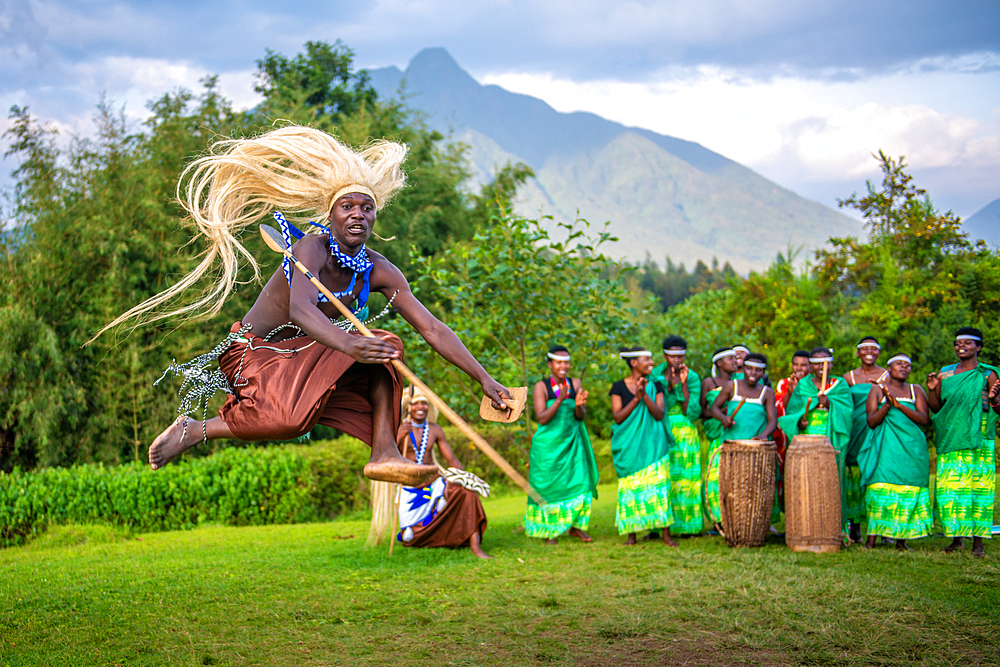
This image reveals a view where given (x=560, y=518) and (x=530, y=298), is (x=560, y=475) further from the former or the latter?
(x=530, y=298)

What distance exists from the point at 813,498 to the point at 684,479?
1.49 m

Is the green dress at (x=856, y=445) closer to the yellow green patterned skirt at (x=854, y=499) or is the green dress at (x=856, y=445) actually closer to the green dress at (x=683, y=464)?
the yellow green patterned skirt at (x=854, y=499)

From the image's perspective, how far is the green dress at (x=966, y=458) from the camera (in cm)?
→ 820

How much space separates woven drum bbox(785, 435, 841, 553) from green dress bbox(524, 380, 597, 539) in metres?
2.11

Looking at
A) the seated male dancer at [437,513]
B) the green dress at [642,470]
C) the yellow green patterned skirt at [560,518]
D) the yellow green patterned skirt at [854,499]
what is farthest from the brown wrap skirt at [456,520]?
the yellow green patterned skirt at [854,499]

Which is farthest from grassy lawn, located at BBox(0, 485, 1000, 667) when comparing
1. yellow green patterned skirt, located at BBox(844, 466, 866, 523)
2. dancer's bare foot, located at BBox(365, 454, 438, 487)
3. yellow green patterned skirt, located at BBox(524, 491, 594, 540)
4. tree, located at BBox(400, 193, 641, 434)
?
tree, located at BBox(400, 193, 641, 434)

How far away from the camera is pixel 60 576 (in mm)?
7352

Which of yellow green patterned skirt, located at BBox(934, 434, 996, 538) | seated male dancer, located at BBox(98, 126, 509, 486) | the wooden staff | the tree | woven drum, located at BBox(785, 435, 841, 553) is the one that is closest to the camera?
the wooden staff

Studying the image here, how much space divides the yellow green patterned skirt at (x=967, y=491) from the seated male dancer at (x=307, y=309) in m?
6.18

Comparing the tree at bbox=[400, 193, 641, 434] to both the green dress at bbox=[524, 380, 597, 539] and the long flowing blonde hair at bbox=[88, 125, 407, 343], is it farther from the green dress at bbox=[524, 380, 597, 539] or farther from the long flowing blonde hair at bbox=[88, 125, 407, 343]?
the long flowing blonde hair at bbox=[88, 125, 407, 343]

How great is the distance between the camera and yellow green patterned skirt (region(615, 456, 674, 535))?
900 centimetres

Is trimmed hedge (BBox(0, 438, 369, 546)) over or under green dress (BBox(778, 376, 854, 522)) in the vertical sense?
under

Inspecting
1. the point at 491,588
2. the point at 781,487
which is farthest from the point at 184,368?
the point at 781,487

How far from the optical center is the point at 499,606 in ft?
21.3
